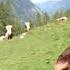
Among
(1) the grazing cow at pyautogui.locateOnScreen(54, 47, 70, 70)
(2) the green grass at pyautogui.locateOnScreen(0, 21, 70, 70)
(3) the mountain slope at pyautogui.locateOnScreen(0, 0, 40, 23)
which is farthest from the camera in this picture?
(3) the mountain slope at pyautogui.locateOnScreen(0, 0, 40, 23)

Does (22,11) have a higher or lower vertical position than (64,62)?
lower

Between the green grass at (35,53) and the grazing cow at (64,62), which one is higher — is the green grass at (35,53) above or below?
below

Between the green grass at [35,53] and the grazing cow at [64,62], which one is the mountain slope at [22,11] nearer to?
the green grass at [35,53]

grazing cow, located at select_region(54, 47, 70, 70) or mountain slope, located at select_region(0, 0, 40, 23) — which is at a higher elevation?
grazing cow, located at select_region(54, 47, 70, 70)

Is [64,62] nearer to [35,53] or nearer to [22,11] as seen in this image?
[35,53]

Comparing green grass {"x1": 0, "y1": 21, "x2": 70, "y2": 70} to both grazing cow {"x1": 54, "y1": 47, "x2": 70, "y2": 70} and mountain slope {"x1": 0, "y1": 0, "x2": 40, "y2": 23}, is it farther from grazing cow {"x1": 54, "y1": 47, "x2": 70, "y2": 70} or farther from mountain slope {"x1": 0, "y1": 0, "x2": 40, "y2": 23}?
mountain slope {"x1": 0, "y1": 0, "x2": 40, "y2": 23}

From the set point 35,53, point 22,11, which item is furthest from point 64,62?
point 22,11

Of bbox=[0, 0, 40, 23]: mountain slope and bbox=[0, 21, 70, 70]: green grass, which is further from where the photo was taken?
bbox=[0, 0, 40, 23]: mountain slope

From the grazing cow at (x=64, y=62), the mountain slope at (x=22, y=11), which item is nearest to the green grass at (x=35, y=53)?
the grazing cow at (x=64, y=62)

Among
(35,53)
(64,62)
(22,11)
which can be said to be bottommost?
(22,11)

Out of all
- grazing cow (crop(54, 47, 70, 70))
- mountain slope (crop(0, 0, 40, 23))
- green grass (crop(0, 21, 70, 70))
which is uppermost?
grazing cow (crop(54, 47, 70, 70))

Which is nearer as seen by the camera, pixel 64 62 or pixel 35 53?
pixel 64 62

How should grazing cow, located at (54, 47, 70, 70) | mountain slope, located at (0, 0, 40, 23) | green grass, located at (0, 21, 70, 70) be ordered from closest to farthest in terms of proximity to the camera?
1. grazing cow, located at (54, 47, 70, 70)
2. green grass, located at (0, 21, 70, 70)
3. mountain slope, located at (0, 0, 40, 23)

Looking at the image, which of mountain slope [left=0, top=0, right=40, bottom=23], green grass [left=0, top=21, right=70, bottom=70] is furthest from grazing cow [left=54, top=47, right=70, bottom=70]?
mountain slope [left=0, top=0, right=40, bottom=23]
